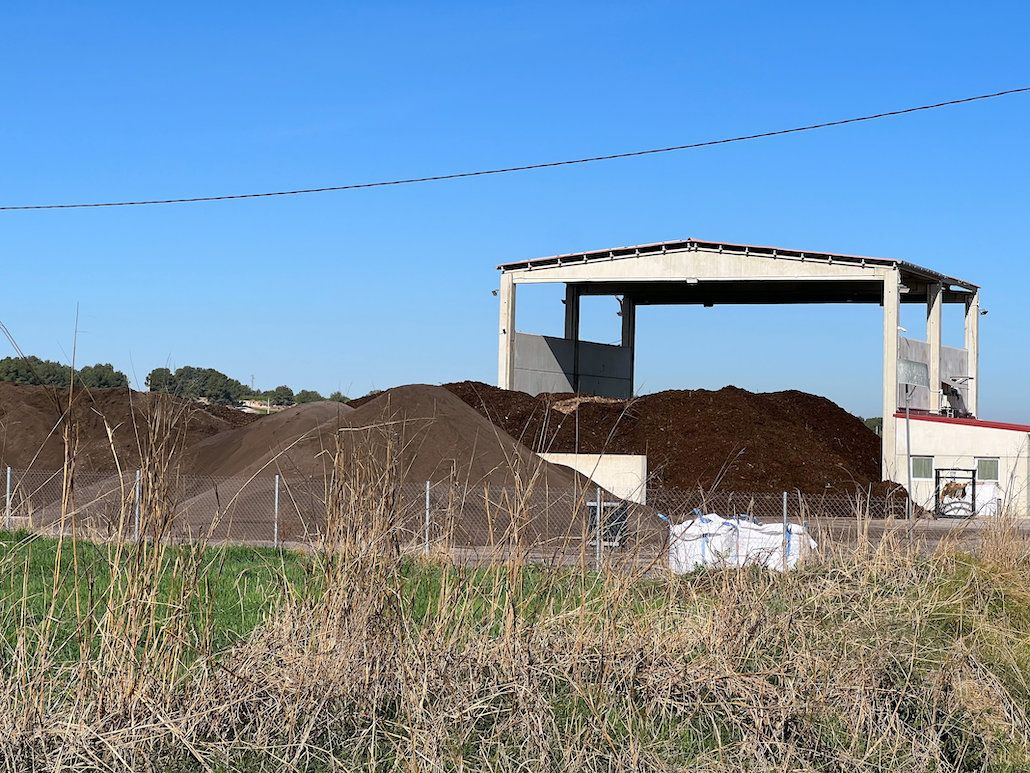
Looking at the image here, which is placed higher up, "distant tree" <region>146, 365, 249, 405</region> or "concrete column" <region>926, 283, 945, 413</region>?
"concrete column" <region>926, 283, 945, 413</region>

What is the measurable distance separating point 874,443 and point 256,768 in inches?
1397

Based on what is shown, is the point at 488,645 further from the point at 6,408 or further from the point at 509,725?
the point at 6,408

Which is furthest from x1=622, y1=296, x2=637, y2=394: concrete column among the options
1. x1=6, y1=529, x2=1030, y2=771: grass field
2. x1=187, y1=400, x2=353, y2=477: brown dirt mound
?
x1=6, y1=529, x2=1030, y2=771: grass field

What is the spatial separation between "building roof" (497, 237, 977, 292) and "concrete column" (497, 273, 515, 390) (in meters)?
0.66

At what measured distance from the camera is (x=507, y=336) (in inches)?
1515

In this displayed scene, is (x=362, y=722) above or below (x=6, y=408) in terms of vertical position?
below

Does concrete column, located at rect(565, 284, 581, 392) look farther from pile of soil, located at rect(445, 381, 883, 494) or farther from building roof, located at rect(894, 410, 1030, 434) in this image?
building roof, located at rect(894, 410, 1030, 434)

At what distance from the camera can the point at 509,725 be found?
6543 mm

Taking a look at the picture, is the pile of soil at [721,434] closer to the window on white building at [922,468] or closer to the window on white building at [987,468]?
the window on white building at [922,468]

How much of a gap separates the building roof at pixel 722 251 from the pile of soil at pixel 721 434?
433 centimetres

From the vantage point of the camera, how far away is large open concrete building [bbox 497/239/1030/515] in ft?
112

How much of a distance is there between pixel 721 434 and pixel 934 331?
28.5 feet

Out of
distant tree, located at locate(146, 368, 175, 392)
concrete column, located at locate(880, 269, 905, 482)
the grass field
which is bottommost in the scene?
the grass field

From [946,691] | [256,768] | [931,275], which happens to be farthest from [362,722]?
[931,275]
